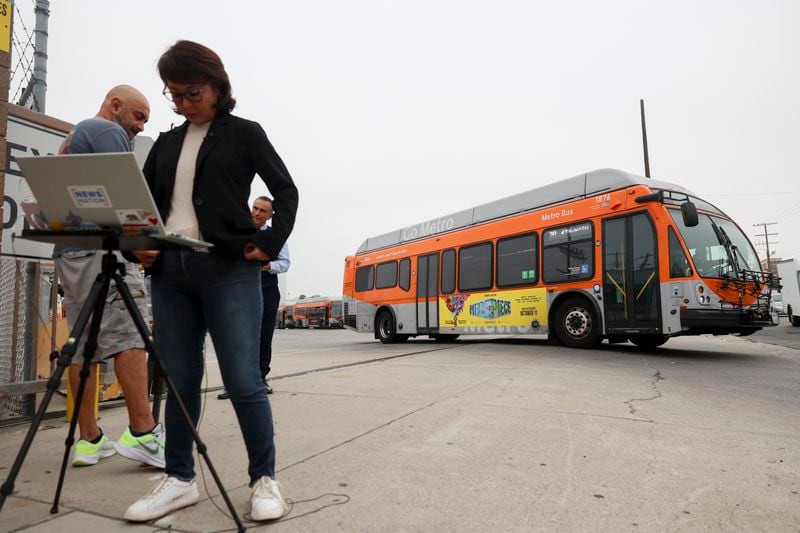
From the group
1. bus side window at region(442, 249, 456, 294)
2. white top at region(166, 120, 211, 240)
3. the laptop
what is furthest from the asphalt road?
the laptop

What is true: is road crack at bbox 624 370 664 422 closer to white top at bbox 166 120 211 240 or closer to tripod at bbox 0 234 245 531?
tripod at bbox 0 234 245 531

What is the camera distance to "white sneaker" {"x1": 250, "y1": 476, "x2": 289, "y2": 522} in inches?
69.7

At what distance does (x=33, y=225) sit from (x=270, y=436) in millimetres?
1121

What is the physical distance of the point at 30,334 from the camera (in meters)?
3.64

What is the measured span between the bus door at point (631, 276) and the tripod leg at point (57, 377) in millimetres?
7778

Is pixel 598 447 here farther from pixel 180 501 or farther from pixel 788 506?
pixel 180 501

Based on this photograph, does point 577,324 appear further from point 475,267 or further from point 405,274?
point 405,274

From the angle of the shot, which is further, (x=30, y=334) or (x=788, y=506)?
(x=30, y=334)

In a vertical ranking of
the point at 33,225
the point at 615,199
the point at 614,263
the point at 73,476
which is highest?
the point at 615,199

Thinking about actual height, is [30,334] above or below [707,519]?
above

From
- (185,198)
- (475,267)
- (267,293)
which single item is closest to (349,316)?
(475,267)

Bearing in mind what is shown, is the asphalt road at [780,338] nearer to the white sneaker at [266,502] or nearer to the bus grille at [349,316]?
the bus grille at [349,316]

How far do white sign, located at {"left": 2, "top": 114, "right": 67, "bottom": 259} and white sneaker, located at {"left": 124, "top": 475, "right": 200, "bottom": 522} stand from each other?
89.0 inches

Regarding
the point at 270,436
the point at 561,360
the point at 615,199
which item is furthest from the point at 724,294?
the point at 270,436
